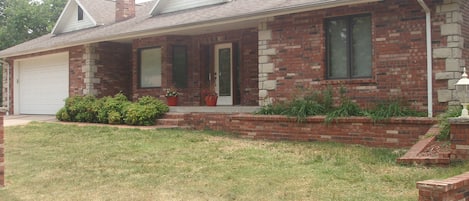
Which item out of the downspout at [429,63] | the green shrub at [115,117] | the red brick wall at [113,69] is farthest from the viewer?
the red brick wall at [113,69]

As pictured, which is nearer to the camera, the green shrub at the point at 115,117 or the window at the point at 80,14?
the green shrub at the point at 115,117

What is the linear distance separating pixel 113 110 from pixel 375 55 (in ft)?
26.0

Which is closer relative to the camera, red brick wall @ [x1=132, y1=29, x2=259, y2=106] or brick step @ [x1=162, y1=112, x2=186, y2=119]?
brick step @ [x1=162, y1=112, x2=186, y2=119]

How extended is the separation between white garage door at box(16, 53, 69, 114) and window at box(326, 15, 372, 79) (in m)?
11.4

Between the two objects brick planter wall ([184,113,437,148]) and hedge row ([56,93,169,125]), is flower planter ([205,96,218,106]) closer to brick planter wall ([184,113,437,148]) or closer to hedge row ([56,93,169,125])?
hedge row ([56,93,169,125])

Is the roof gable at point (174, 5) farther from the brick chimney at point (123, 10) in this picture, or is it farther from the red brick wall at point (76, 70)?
the red brick wall at point (76, 70)

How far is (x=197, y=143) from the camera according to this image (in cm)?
943

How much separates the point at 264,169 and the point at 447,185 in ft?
9.79

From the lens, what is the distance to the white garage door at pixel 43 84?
60.4 ft

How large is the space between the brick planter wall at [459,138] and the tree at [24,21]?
107ft

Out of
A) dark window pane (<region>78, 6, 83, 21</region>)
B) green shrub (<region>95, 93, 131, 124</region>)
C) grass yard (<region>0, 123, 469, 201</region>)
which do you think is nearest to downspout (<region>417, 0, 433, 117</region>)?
grass yard (<region>0, 123, 469, 201</region>)

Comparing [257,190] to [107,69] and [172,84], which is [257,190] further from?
[107,69]

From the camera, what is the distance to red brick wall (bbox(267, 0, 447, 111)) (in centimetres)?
930

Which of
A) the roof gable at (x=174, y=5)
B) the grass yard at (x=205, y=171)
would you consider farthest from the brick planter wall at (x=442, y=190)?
the roof gable at (x=174, y=5)
